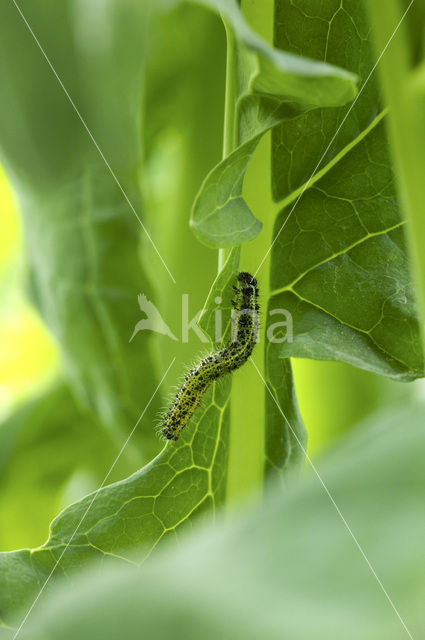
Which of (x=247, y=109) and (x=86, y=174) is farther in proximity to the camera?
(x=86, y=174)

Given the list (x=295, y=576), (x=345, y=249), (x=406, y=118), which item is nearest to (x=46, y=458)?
(x=345, y=249)

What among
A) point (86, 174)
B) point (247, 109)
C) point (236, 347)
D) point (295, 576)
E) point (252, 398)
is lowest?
point (295, 576)

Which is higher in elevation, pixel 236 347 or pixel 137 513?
pixel 236 347

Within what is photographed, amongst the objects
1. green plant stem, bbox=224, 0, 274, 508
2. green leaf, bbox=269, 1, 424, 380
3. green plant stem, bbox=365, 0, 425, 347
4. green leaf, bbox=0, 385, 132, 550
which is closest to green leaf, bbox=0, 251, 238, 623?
green plant stem, bbox=224, 0, 274, 508

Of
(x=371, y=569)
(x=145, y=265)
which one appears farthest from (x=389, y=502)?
(x=145, y=265)

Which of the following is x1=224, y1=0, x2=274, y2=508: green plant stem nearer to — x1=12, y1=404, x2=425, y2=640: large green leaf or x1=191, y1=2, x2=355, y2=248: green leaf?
x1=191, y1=2, x2=355, y2=248: green leaf

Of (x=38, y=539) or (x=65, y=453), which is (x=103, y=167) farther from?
(x=38, y=539)

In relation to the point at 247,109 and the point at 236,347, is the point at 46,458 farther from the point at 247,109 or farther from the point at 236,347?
the point at 247,109
